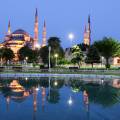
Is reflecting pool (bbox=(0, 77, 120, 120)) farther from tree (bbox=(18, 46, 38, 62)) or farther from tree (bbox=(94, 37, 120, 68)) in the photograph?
tree (bbox=(18, 46, 38, 62))

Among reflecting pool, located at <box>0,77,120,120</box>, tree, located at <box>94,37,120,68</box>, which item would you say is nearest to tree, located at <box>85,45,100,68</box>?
tree, located at <box>94,37,120,68</box>

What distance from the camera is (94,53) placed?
2286 inches

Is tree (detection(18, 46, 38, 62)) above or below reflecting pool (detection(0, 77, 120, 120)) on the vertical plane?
above

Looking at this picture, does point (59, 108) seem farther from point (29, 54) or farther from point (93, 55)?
point (29, 54)

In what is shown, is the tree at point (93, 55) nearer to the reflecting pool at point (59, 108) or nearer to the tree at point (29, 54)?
the tree at point (29, 54)

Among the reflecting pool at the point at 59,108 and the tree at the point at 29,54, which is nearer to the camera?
the reflecting pool at the point at 59,108

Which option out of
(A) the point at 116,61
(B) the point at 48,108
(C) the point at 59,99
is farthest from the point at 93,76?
(A) the point at 116,61

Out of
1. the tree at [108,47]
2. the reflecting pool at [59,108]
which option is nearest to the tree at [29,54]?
the tree at [108,47]

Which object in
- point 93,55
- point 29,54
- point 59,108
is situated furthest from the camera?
point 29,54

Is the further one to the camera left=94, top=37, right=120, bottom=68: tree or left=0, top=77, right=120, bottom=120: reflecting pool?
left=94, top=37, right=120, bottom=68: tree

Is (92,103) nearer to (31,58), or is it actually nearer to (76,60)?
(76,60)

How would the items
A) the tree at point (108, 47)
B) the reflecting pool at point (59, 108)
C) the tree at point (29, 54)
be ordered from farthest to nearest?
the tree at point (29, 54) < the tree at point (108, 47) < the reflecting pool at point (59, 108)

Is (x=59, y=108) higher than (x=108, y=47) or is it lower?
lower

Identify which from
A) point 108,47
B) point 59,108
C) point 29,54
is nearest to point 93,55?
point 108,47
